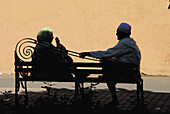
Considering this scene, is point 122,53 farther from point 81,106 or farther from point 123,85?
point 123,85

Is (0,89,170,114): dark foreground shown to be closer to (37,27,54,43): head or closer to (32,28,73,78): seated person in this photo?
(32,28,73,78): seated person

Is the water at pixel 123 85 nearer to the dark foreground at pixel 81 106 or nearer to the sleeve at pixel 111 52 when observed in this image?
the dark foreground at pixel 81 106

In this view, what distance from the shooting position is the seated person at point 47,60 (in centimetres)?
723

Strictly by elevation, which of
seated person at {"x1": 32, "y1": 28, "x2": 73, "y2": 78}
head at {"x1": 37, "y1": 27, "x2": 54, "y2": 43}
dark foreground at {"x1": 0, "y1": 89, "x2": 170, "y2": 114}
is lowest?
dark foreground at {"x1": 0, "y1": 89, "x2": 170, "y2": 114}

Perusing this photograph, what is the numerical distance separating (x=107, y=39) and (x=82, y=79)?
6.30 metres

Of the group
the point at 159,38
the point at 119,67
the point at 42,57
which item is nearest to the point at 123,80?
the point at 119,67

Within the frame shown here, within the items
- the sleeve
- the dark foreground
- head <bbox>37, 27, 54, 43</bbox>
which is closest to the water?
the dark foreground

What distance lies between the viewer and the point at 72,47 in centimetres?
1352

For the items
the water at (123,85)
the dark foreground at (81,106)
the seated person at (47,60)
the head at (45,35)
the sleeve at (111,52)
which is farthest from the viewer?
the water at (123,85)

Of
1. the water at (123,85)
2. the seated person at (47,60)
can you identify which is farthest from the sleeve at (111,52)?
the water at (123,85)

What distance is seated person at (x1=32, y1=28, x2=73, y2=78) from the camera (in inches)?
285

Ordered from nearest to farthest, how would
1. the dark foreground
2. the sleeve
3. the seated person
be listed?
the dark foreground < the sleeve < the seated person

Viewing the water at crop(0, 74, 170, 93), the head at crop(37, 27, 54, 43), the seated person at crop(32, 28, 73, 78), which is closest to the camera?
the seated person at crop(32, 28, 73, 78)

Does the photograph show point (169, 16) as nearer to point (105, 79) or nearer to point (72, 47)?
point (72, 47)
